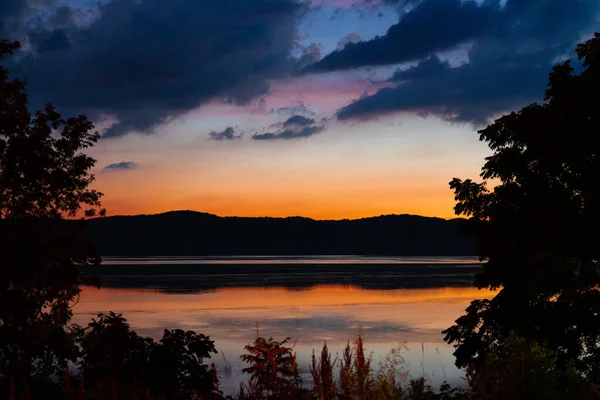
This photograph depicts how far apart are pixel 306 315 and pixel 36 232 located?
39.4 m

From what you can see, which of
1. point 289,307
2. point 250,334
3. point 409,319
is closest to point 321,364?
point 250,334

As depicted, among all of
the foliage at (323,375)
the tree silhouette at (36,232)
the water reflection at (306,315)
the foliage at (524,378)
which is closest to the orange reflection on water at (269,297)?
the water reflection at (306,315)

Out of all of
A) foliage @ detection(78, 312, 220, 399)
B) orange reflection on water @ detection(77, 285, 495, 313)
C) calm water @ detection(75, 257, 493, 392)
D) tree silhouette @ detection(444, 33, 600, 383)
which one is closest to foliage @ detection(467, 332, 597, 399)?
foliage @ detection(78, 312, 220, 399)

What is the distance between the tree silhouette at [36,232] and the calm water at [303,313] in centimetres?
703

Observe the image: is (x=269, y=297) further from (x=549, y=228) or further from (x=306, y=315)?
(x=549, y=228)

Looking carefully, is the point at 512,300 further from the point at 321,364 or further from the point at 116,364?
the point at 321,364

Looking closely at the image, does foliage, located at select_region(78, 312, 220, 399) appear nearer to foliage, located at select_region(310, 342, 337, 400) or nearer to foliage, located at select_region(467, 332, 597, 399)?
foliage, located at select_region(467, 332, 597, 399)

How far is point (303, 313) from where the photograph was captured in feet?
197

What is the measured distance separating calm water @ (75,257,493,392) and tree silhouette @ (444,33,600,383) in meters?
6.27

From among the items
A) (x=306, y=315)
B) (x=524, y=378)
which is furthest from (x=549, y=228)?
(x=306, y=315)

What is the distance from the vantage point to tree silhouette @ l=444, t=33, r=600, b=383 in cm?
2038

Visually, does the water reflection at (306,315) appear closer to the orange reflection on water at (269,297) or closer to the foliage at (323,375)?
the orange reflection on water at (269,297)

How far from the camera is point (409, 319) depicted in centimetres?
5556

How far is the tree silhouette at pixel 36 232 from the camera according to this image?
2048 cm
